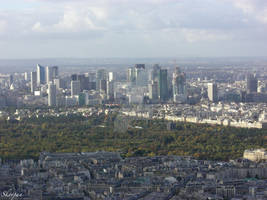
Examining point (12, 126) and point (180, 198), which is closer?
point (180, 198)

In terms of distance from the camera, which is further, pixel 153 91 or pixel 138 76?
pixel 138 76

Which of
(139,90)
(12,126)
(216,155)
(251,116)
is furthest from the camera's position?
(139,90)

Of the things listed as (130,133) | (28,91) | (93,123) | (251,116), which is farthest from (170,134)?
(28,91)

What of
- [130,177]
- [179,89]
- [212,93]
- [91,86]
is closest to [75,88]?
[91,86]

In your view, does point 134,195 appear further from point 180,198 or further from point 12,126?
point 12,126

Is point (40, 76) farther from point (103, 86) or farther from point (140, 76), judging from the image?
point (103, 86)

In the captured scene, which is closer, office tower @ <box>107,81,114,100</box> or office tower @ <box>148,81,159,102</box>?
office tower @ <box>148,81,159,102</box>

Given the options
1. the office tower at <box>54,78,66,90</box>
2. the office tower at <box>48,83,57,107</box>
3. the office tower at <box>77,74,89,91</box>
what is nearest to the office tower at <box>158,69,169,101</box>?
the office tower at <box>77,74,89,91</box>

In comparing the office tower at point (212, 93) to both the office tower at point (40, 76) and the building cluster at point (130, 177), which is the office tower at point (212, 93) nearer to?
the office tower at point (40, 76)

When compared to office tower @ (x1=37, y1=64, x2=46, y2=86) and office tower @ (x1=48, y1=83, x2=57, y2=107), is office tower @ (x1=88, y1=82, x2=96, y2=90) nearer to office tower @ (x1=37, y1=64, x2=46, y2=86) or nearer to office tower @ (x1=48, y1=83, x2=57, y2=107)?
office tower @ (x1=48, y1=83, x2=57, y2=107)
